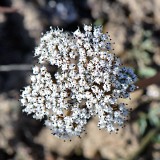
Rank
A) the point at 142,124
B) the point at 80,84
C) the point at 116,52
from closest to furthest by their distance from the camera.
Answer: the point at 80,84
the point at 142,124
the point at 116,52

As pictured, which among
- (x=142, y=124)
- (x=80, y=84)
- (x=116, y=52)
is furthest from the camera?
(x=116, y=52)

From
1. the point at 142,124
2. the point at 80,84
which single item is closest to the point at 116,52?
the point at 142,124

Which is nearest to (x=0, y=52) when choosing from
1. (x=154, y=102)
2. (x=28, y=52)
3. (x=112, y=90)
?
(x=28, y=52)

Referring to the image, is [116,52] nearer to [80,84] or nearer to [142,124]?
[142,124]

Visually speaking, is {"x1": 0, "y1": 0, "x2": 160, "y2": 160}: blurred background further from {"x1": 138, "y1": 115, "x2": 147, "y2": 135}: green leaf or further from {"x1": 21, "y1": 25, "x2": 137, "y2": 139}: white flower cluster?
{"x1": 21, "y1": 25, "x2": 137, "y2": 139}: white flower cluster

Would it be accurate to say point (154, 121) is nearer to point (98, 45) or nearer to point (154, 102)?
point (154, 102)

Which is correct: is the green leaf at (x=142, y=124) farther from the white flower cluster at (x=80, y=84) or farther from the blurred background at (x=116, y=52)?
the white flower cluster at (x=80, y=84)
